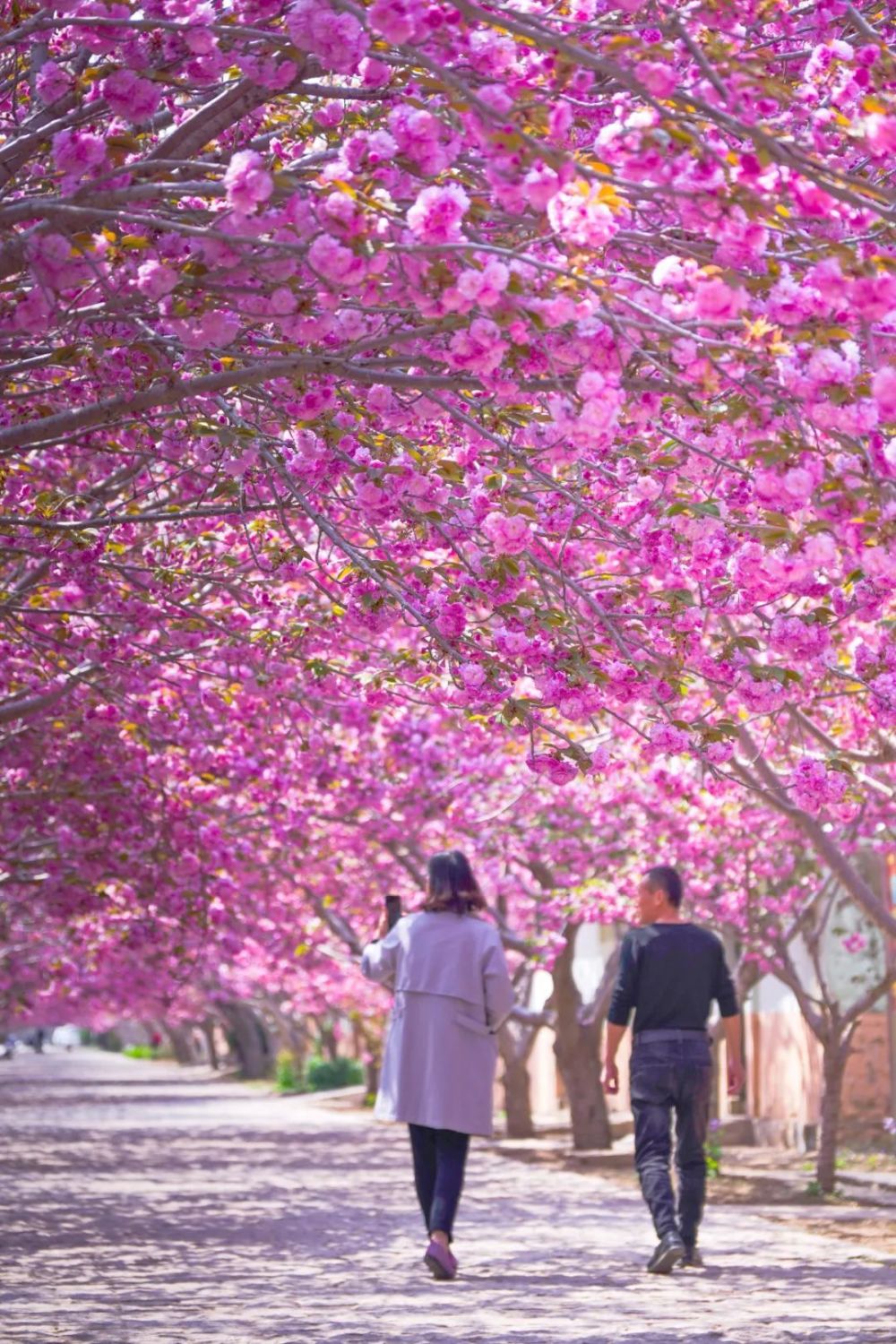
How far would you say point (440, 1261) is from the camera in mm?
8820

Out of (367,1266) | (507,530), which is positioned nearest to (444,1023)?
(367,1266)

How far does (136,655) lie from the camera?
10.2 m

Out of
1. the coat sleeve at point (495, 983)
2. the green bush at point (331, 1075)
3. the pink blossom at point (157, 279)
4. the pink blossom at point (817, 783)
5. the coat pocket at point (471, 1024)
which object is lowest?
the coat pocket at point (471, 1024)

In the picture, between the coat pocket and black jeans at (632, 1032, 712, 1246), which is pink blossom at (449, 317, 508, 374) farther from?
black jeans at (632, 1032, 712, 1246)

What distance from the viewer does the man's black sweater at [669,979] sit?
30.8ft

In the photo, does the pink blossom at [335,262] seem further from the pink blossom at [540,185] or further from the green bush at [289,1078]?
the green bush at [289,1078]

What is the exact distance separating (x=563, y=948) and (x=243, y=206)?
1453cm

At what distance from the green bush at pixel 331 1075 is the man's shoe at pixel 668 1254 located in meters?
32.6

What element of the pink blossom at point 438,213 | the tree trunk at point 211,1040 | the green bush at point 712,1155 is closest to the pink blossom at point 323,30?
the pink blossom at point 438,213

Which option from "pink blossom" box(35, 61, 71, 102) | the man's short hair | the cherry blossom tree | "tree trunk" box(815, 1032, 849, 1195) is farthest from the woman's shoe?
"pink blossom" box(35, 61, 71, 102)

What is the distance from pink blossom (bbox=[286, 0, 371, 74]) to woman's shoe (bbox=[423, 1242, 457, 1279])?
580 cm

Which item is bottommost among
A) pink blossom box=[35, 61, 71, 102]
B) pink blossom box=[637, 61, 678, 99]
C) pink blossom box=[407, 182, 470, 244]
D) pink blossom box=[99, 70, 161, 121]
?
pink blossom box=[407, 182, 470, 244]

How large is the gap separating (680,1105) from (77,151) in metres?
5.91

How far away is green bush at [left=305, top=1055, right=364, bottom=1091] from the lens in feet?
135
